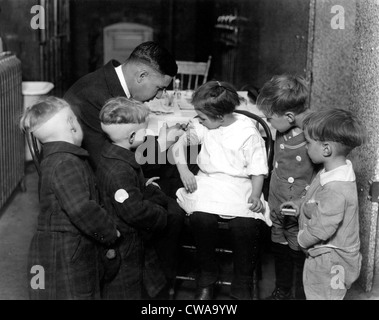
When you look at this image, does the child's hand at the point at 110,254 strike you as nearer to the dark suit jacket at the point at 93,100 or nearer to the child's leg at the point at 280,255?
the dark suit jacket at the point at 93,100

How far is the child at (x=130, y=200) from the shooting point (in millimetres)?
2879

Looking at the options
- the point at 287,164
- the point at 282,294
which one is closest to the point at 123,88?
the point at 287,164

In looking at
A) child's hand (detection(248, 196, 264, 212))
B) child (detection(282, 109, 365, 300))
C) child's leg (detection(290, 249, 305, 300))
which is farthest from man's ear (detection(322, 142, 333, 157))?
child's leg (detection(290, 249, 305, 300))

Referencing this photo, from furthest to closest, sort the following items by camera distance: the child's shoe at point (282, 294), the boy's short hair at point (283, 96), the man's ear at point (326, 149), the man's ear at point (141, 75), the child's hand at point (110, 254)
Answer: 1. the child's shoe at point (282, 294)
2. the man's ear at point (141, 75)
3. the boy's short hair at point (283, 96)
4. the child's hand at point (110, 254)
5. the man's ear at point (326, 149)

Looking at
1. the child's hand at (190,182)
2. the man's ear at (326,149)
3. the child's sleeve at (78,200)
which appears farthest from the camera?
the child's hand at (190,182)

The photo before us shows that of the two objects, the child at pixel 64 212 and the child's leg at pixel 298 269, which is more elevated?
the child at pixel 64 212

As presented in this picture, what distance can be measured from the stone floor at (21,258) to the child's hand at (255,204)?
66cm

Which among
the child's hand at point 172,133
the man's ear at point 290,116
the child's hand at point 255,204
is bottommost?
the child's hand at point 255,204

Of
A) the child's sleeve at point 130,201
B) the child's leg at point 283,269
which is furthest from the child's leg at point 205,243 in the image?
the child's leg at point 283,269

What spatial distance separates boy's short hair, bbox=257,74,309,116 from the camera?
3086mm

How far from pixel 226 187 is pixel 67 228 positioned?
838 mm

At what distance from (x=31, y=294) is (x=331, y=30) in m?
2.66

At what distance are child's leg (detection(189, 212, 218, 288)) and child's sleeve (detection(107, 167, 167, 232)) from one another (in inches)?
10.4
